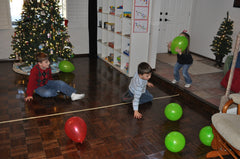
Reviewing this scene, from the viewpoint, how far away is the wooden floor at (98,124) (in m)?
2.74

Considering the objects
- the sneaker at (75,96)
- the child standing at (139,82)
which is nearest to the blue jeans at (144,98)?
the child standing at (139,82)

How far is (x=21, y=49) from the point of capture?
17.5 ft

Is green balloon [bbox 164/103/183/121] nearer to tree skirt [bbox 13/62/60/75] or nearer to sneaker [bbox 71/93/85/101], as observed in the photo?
sneaker [bbox 71/93/85/101]

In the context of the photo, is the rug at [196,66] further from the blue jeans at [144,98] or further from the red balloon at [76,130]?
the red balloon at [76,130]

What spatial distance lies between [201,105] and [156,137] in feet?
4.53

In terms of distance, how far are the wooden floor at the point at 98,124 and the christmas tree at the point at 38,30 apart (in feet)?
2.45

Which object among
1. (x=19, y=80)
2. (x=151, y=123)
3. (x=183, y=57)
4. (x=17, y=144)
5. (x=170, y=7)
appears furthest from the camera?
(x=170, y=7)

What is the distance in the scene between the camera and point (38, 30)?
5195mm

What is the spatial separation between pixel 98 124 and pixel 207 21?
5104 mm

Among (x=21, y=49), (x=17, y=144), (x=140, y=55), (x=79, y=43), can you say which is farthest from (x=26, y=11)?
(x=17, y=144)

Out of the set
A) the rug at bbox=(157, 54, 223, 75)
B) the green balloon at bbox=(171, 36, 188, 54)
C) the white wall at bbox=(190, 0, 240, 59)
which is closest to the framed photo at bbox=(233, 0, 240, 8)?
the white wall at bbox=(190, 0, 240, 59)

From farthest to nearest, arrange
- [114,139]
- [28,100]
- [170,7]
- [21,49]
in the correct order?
[170,7] < [21,49] < [28,100] < [114,139]

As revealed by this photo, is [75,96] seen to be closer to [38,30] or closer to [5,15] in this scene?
[38,30]

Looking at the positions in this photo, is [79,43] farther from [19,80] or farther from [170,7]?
[170,7]
